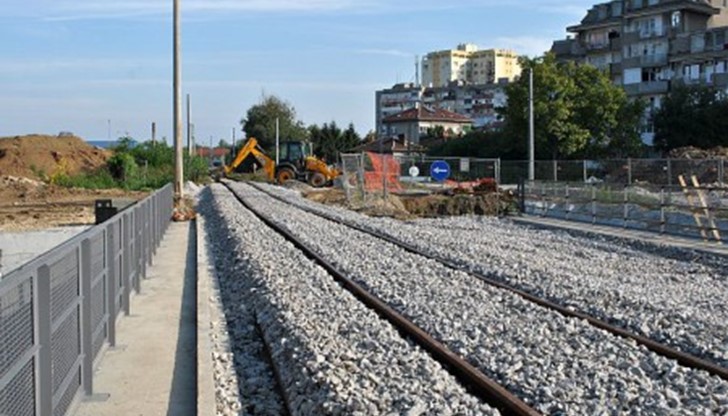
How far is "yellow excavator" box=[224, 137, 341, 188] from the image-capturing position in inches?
2502

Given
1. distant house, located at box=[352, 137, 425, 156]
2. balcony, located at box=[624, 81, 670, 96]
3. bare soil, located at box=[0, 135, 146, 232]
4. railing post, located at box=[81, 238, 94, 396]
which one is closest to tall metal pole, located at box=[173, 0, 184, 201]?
bare soil, located at box=[0, 135, 146, 232]

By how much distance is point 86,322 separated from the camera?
8383 millimetres

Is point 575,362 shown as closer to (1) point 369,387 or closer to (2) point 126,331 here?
(1) point 369,387

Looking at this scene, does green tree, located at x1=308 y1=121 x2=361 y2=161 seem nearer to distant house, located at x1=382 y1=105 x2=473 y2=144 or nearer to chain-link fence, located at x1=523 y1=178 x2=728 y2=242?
distant house, located at x1=382 y1=105 x2=473 y2=144

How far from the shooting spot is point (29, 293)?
5.91 m

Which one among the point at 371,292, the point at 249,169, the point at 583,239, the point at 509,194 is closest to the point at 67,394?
the point at 371,292

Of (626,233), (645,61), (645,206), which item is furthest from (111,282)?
(645,61)

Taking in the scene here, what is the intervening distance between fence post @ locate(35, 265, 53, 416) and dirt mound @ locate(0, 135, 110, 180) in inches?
2666

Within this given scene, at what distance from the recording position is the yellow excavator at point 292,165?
6356 cm

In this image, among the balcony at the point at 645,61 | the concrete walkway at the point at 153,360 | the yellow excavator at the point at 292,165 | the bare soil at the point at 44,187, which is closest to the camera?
the concrete walkway at the point at 153,360

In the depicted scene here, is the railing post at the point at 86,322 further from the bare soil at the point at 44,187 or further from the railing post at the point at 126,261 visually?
the bare soil at the point at 44,187

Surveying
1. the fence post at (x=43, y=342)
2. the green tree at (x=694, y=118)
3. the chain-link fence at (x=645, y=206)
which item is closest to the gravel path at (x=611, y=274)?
the chain-link fence at (x=645, y=206)

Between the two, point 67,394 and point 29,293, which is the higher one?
point 29,293

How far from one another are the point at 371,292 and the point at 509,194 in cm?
2906
